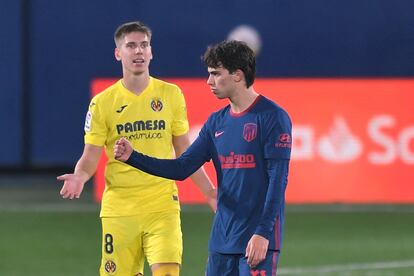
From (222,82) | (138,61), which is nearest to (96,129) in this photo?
(138,61)

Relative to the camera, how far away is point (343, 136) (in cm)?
1461

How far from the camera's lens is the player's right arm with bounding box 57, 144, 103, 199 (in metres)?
6.90

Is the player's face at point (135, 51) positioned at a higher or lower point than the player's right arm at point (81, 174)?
higher

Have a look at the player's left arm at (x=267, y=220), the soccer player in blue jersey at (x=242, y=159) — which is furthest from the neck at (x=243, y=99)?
the player's left arm at (x=267, y=220)

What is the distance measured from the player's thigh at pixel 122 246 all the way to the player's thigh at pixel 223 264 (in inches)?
45.7

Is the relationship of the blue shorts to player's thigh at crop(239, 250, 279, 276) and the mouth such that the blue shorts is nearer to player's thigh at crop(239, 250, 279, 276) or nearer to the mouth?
player's thigh at crop(239, 250, 279, 276)

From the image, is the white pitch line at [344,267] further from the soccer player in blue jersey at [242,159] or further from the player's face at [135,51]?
the soccer player in blue jersey at [242,159]

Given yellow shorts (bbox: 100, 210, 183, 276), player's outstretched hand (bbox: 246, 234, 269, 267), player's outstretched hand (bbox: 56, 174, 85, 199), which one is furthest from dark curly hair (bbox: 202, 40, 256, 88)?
yellow shorts (bbox: 100, 210, 183, 276)

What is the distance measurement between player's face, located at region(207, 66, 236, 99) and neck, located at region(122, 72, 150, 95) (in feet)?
4.61

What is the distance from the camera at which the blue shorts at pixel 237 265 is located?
19.8ft

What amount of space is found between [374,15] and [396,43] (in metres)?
0.57

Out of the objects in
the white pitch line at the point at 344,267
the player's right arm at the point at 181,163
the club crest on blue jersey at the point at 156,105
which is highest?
the club crest on blue jersey at the point at 156,105

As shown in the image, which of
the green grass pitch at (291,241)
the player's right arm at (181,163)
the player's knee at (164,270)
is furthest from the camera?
the green grass pitch at (291,241)

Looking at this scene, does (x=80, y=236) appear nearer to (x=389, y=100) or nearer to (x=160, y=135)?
(x=389, y=100)
